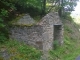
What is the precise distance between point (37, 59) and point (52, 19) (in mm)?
3817

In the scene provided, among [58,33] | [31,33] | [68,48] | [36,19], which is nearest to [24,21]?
[31,33]

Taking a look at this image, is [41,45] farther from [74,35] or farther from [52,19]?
[74,35]

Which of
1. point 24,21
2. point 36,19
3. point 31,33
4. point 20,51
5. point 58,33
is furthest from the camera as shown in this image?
point 58,33

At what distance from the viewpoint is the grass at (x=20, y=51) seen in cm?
1266

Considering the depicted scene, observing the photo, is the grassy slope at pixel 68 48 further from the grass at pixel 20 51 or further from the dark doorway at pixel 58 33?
the grass at pixel 20 51

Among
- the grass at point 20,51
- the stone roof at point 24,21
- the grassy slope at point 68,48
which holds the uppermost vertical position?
the stone roof at point 24,21

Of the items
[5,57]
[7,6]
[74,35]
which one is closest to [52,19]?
[7,6]

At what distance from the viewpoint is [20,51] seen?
13.2 meters

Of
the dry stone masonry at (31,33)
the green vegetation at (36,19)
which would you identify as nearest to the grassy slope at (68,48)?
the green vegetation at (36,19)

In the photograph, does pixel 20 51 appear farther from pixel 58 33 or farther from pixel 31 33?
pixel 58 33

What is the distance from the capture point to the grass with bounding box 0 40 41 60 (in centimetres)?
1266

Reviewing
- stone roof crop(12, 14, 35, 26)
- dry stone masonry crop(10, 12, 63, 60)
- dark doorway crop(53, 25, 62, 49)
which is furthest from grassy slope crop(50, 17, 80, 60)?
stone roof crop(12, 14, 35, 26)

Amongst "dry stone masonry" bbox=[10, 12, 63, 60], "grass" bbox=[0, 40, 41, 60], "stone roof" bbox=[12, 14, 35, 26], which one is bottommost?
"grass" bbox=[0, 40, 41, 60]

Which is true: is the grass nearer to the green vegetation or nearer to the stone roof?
the green vegetation
